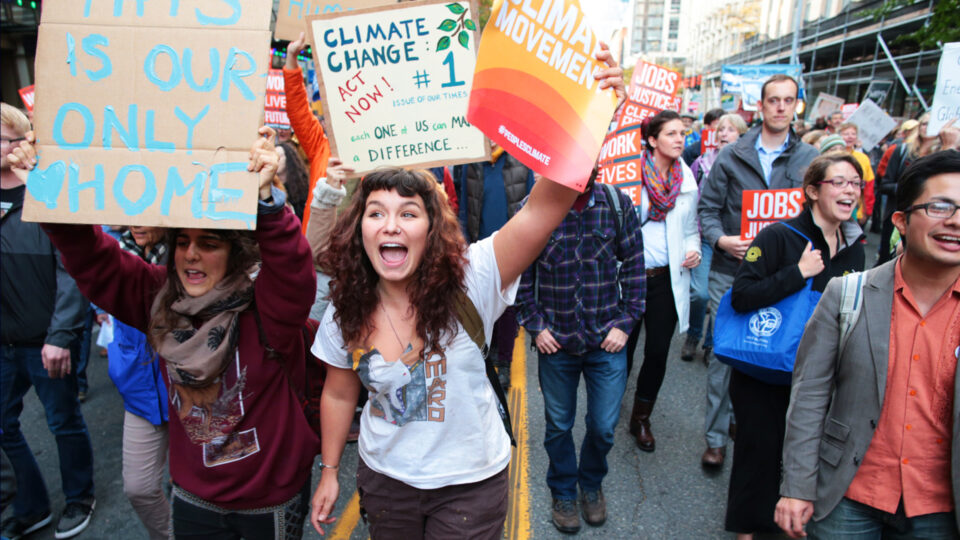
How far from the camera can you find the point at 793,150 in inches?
167

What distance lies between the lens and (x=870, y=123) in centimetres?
897

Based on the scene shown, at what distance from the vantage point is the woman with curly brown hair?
201cm

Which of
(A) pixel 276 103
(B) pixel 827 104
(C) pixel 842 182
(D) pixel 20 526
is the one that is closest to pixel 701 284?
(C) pixel 842 182

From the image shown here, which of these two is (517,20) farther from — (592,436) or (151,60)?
(592,436)

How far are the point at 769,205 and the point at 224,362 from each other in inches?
127

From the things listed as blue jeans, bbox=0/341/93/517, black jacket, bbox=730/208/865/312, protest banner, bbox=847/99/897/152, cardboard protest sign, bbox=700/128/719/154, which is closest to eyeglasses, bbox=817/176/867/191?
black jacket, bbox=730/208/865/312

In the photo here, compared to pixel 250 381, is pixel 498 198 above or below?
above

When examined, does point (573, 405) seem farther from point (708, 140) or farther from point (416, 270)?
point (708, 140)

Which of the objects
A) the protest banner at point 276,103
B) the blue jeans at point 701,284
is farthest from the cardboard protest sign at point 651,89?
→ the protest banner at point 276,103

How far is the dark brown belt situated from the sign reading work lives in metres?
2.98

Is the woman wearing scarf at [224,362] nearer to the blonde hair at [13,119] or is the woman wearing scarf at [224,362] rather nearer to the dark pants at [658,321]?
the blonde hair at [13,119]

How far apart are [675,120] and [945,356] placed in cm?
269

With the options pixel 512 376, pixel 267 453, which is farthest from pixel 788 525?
pixel 512 376

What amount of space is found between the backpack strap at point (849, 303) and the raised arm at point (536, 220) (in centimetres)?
113
